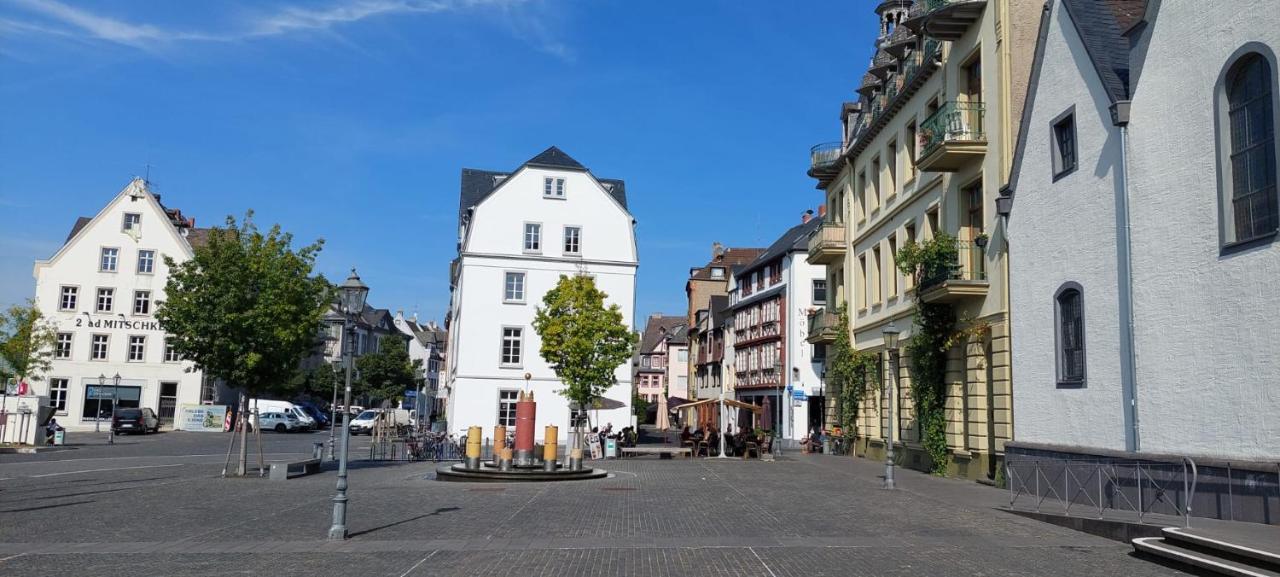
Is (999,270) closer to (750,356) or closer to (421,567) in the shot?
(421,567)

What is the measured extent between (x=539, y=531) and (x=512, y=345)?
114ft

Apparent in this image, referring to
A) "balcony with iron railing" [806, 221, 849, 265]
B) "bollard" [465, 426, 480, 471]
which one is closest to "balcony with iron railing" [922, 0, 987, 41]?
"balcony with iron railing" [806, 221, 849, 265]

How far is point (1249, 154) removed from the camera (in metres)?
13.6

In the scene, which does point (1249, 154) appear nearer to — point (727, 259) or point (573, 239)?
point (573, 239)

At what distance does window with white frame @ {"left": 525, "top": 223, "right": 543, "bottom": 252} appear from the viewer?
49.4 metres

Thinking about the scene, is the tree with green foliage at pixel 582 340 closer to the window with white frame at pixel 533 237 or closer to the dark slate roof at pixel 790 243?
the window with white frame at pixel 533 237

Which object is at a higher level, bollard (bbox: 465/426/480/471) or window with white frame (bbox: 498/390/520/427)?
window with white frame (bbox: 498/390/520/427)

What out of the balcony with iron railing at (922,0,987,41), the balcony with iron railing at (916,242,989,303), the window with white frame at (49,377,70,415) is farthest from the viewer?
the window with white frame at (49,377,70,415)

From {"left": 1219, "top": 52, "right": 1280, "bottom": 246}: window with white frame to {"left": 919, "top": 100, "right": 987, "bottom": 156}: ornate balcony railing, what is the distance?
29.4ft

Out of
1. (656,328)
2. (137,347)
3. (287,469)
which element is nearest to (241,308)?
(287,469)

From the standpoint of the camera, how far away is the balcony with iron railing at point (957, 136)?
2289cm

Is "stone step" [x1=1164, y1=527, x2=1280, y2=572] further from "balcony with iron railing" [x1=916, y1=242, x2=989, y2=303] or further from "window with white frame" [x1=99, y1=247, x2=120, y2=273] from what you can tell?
"window with white frame" [x1=99, y1=247, x2=120, y2=273]

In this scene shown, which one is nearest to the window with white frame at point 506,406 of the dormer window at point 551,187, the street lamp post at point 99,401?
the dormer window at point 551,187

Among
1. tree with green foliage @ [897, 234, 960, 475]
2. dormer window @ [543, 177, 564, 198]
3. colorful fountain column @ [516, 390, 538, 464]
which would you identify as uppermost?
dormer window @ [543, 177, 564, 198]
